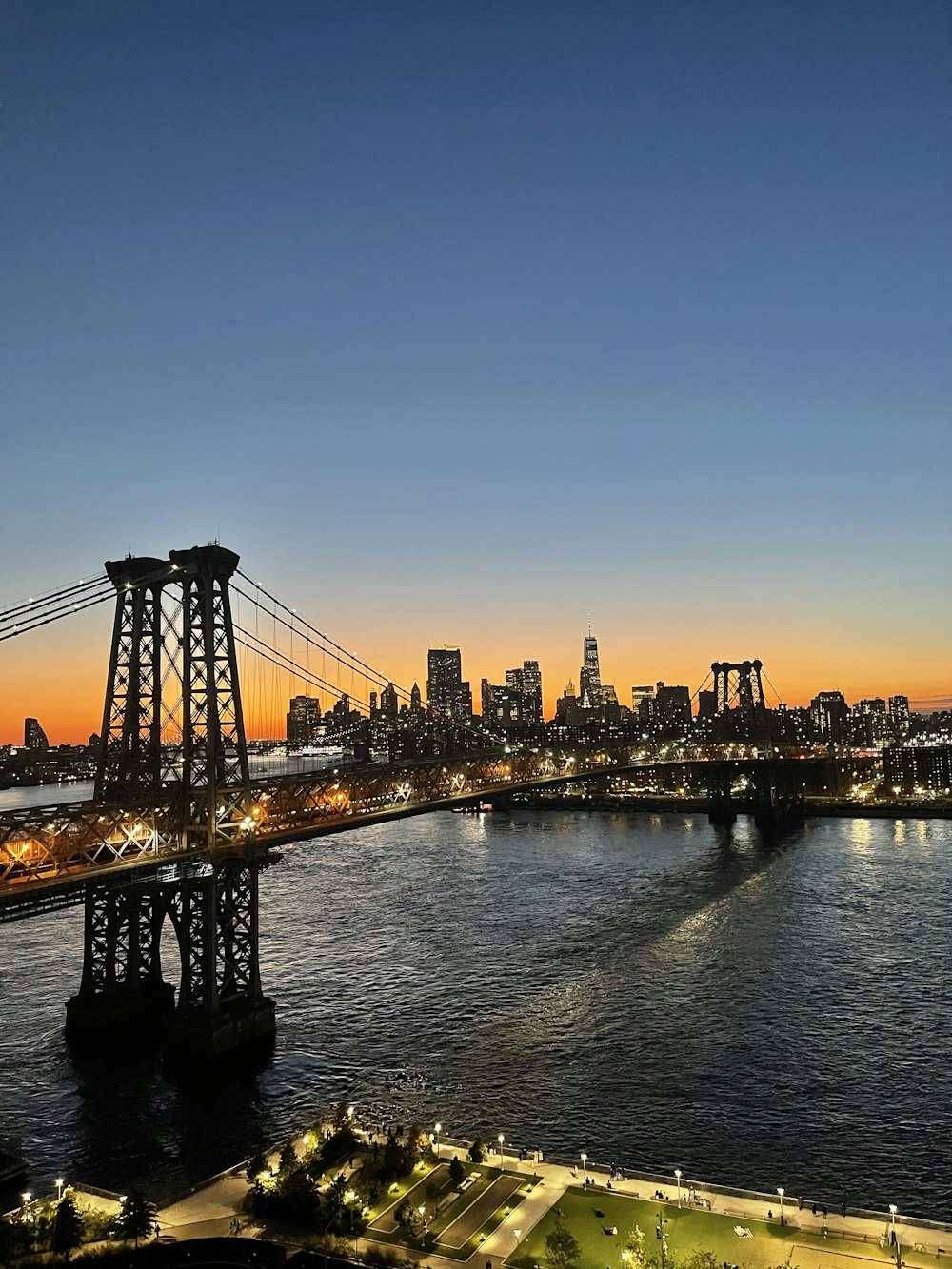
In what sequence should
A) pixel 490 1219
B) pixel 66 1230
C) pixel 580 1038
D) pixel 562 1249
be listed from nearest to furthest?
pixel 562 1249 → pixel 66 1230 → pixel 490 1219 → pixel 580 1038

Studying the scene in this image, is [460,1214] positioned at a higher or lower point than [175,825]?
lower

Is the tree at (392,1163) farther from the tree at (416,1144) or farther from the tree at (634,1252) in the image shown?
the tree at (634,1252)

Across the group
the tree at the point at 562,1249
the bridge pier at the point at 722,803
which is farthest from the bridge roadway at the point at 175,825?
the bridge pier at the point at 722,803

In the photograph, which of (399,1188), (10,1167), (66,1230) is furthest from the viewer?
(10,1167)

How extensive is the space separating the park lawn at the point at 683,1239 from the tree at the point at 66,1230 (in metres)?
10.7

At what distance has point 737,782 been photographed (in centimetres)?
16550

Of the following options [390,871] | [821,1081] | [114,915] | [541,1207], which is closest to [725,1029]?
[821,1081]

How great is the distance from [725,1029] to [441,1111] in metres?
15.7

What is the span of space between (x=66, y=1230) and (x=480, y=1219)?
10.2 m

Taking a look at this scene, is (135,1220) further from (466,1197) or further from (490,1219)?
(490,1219)

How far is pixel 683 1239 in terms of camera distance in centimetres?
2270

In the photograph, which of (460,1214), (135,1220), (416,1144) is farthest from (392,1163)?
(135,1220)

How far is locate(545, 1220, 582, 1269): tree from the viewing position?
2142cm

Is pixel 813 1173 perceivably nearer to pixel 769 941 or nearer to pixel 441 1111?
pixel 441 1111
